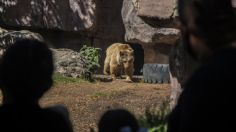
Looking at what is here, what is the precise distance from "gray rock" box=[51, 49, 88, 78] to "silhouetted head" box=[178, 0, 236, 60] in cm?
1089

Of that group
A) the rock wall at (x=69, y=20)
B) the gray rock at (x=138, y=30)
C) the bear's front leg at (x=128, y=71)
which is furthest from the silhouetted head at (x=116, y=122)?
the rock wall at (x=69, y=20)

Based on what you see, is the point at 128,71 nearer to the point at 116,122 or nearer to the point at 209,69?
the point at 116,122

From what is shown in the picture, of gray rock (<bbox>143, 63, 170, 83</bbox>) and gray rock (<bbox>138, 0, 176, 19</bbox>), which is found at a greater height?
gray rock (<bbox>138, 0, 176, 19</bbox>)

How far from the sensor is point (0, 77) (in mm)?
2945

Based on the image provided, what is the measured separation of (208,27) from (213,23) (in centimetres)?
3

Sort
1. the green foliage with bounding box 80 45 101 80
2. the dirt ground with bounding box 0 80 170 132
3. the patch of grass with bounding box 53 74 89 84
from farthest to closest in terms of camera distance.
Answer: the green foliage with bounding box 80 45 101 80 → the patch of grass with bounding box 53 74 89 84 → the dirt ground with bounding box 0 80 170 132

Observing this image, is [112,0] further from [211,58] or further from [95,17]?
[211,58]

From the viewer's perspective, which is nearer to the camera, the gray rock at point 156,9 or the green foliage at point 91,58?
the gray rock at point 156,9

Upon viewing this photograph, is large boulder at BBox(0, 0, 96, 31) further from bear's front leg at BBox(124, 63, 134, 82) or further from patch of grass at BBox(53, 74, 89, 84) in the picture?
patch of grass at BBox(53, 74, 89, 84)

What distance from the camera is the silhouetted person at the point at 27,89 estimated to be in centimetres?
280

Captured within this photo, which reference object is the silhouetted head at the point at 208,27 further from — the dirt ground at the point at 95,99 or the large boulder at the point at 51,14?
the large boulder at the point at 51,14

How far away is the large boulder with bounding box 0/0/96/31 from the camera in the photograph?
16438 millimetres

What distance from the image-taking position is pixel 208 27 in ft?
8.29

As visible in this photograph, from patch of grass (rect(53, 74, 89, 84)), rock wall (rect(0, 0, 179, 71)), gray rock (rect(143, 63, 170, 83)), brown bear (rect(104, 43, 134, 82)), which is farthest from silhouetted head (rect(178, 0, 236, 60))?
rock wall (rect(0, 0, 179, 71))
